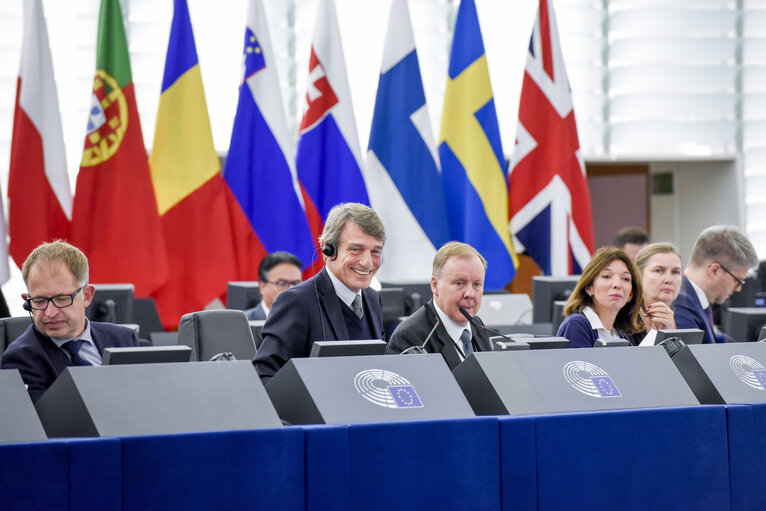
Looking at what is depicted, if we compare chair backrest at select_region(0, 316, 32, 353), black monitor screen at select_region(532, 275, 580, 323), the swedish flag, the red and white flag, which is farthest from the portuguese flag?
chair backrest at select_region(0, 316, 32, 353)

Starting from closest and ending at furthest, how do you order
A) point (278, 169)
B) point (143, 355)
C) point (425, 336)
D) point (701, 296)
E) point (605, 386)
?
point (143, 355) → point (605, 386) → point (425, 336) → point (701, 296) → point (278, 169)

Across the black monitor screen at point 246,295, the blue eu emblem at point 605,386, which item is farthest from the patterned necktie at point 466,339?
the black monitor screen at point 246,295

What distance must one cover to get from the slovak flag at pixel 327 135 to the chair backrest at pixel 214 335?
3204 mm

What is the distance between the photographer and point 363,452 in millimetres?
2117

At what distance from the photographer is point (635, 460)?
2.37 metres

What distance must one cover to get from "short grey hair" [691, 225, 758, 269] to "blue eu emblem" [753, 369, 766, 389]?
5.05 feet

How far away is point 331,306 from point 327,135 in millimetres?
3738

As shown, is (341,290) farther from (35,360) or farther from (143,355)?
(143,355)

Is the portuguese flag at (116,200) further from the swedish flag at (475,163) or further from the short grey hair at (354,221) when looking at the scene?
the short grey hair at (354,221)

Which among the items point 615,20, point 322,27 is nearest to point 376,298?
point 322,27

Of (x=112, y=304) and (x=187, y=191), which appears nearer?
(x=112, y=304)

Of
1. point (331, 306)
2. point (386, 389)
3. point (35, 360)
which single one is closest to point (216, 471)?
point (386, 389)

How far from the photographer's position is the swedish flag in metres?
6.89

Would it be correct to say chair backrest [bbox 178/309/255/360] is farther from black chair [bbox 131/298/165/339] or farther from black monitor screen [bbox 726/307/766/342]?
black chair [bbox 131/298/165/339]
